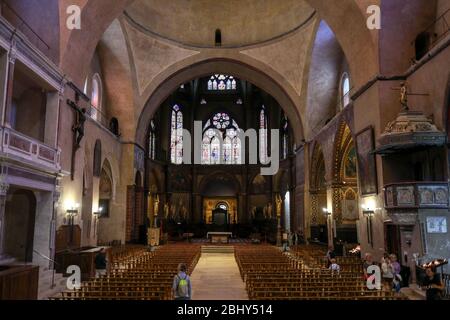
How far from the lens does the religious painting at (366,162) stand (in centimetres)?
1543

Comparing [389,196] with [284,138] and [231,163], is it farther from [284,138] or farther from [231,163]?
[231,163]

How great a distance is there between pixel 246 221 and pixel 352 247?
1978 cm

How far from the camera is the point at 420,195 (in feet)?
38.8

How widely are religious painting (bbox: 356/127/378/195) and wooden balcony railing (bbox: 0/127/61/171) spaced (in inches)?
474

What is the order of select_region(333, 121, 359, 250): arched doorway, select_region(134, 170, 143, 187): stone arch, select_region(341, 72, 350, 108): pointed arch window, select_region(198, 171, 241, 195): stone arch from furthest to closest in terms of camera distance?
select_region(198, 171, 241, 195): stone arch → select_region(134, 170, 143, 187): stone arch → select_region(341, 72, 350, 108): pointed arch window → select_region(333, 121, 359, 250): arched doorway

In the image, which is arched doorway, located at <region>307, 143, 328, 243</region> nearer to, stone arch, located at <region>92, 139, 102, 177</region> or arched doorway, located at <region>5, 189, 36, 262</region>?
stone arch, located at <region>92, 139, 102, 177</region>

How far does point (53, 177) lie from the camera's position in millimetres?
14641

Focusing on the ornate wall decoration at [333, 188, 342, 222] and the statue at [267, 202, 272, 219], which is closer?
the ornate wall decoration at [333, 188, 342, 222]

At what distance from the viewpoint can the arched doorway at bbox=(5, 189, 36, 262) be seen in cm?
1413

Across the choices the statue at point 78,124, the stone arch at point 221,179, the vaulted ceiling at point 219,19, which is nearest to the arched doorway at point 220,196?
the stone arch at point 221,179

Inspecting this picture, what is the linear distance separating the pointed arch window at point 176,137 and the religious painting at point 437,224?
102ft

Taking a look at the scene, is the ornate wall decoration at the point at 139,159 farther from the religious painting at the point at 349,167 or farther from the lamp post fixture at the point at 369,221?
the lamp post fixture at the point at 369,221

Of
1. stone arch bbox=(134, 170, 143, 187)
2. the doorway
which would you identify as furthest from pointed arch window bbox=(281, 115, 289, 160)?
the doorway
